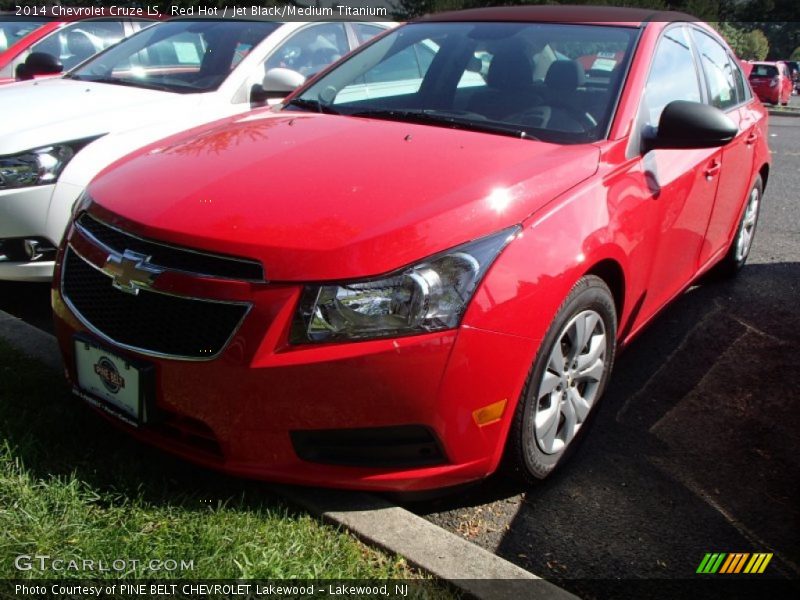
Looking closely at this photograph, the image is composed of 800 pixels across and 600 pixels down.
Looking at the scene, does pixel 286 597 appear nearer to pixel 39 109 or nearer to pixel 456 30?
pixel 456 30

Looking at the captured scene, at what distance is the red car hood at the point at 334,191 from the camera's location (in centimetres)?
208

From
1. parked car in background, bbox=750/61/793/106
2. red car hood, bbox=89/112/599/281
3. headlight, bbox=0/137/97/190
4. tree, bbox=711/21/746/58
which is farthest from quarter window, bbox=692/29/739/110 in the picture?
tree, bbox=711/21/746/58

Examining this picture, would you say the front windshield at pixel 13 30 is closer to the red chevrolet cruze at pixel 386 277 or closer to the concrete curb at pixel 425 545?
the red chevrolet cruze at pixel 386 277

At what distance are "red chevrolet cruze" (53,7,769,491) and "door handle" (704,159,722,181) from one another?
0.34 metres

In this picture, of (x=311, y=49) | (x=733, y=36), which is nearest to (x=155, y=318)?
(x=311, y=49)

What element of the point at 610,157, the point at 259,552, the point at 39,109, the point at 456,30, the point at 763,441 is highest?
the point at 456,30

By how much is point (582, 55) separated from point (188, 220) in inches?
75.5

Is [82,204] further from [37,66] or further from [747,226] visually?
[747,226]

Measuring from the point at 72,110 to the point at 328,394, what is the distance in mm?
2805

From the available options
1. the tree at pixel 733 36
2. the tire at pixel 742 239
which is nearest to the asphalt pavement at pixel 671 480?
the tire at pixel 742 239

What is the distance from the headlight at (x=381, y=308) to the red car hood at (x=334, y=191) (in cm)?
5

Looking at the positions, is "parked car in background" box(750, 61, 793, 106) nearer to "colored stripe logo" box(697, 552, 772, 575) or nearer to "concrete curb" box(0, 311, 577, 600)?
"colored stripe logo" box(697, 552, 772, 575)

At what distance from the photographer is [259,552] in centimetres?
205

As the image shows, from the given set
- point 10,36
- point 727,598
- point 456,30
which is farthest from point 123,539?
point 10,36
